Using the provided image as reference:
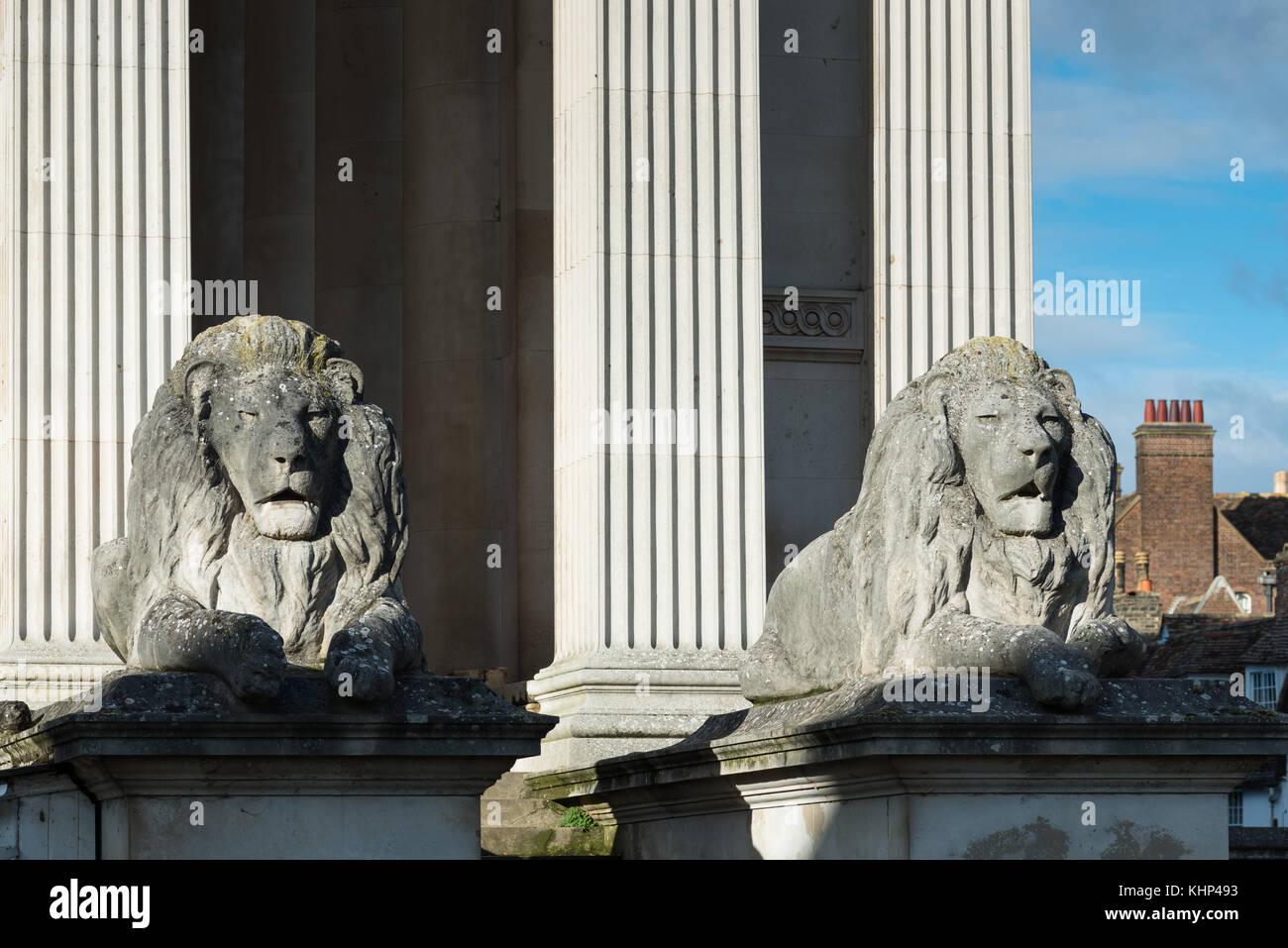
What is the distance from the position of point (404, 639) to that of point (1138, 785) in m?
3.42

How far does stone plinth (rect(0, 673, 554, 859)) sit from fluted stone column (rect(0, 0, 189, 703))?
4803 millimetres

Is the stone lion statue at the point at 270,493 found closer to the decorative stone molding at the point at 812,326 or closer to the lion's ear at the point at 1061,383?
the lion's ear at the point at 1061,383

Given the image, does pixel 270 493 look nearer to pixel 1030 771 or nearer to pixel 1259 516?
pixel 1030 771

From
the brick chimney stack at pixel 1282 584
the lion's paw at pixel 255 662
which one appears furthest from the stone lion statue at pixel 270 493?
the brick chimney stack at pixel 1282 584

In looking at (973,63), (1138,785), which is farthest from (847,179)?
(1138,785)

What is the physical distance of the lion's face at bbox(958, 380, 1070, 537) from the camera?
37.3 ft

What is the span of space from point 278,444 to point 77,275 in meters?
5.13

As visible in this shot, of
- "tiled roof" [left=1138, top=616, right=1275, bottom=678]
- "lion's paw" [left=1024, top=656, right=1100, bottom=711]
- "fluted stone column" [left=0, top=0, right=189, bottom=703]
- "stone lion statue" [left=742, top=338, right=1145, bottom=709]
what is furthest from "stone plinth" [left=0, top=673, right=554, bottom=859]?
"tiled roof" [left=1138, top=616, right=1275, bottom=678]

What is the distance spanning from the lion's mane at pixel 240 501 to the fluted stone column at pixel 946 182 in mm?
6855

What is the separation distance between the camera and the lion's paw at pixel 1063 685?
1066cm

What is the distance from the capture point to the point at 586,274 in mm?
16422

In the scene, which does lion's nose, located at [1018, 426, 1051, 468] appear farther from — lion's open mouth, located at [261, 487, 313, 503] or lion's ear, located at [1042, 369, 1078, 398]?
lion's open mouth, located at [261, 487, 313, 503]

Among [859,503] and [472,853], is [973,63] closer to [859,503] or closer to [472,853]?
[859,503]
